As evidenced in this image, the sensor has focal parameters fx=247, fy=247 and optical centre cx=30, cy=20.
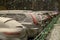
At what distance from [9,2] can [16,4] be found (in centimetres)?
95

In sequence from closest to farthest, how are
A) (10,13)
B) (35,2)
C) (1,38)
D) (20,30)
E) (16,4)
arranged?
(1,38), (20,30), (10,13), (16,4), (35,2)

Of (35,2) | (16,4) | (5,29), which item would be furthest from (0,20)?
(35,2)

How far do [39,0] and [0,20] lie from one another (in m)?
25.3

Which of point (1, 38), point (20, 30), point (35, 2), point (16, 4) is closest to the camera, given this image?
point (1, 38)

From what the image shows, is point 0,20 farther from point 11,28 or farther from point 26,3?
point 26,3

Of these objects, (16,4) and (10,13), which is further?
(16,4)

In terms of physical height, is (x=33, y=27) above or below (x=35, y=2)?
above

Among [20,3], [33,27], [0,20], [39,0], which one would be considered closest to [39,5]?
[39,0]

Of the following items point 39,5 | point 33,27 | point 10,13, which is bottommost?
point 39,5

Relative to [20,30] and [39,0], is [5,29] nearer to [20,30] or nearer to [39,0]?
[20,30]

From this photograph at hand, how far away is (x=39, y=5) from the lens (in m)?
34.1

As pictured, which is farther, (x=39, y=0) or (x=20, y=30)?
(x=39, y=0)

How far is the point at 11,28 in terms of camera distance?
8648 mm

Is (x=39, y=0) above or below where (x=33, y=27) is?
below
